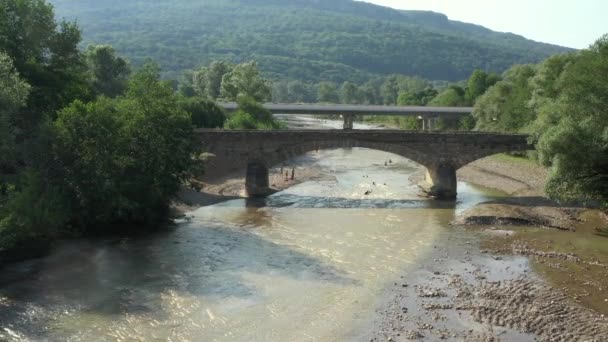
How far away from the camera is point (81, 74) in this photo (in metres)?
57.3

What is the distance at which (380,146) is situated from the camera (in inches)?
2474

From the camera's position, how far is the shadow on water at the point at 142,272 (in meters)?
29.5

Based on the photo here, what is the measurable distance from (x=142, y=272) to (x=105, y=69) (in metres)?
64.5

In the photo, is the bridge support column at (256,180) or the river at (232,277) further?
the bridge support column at (256,180)

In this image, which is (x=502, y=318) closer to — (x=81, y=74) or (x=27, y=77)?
(x=27, y=77)

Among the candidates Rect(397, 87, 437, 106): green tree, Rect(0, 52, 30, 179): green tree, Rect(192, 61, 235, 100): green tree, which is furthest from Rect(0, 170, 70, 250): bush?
Rect(397, 87, 437, 106): green tree

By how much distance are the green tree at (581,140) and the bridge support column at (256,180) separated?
27.6m

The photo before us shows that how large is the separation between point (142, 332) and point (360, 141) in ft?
131

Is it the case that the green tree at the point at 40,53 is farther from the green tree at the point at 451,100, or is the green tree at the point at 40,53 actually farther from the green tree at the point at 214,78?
the green tree at the point at 451,100

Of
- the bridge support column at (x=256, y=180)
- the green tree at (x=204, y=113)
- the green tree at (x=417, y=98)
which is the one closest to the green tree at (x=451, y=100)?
the green tree at (x=417, y=98)

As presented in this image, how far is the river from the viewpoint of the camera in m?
27.0

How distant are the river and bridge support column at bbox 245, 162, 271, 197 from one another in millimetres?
6073

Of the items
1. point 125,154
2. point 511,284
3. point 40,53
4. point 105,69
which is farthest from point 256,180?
point 105,69

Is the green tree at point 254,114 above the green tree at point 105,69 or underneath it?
underneath
